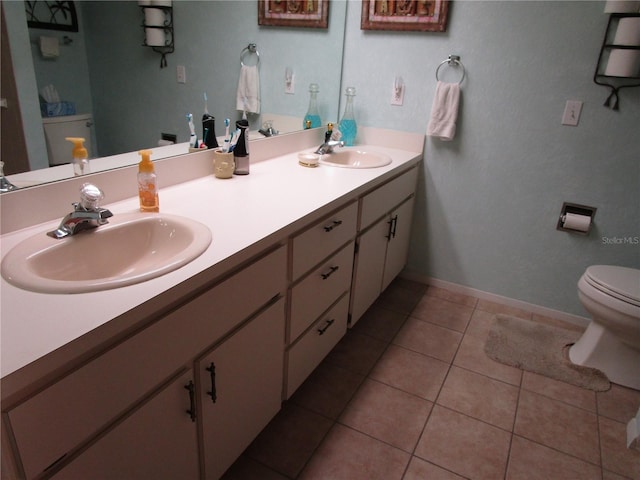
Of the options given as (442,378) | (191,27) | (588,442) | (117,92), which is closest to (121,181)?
(117,92)

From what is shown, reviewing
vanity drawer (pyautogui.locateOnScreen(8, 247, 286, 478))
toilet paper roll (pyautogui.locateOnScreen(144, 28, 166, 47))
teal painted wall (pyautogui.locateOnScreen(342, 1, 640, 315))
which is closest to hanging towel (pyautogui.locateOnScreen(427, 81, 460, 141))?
teal painted wall (pyautogui.locateOnScreen(342, 1, 640, 315))

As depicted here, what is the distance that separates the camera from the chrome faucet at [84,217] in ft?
3.61

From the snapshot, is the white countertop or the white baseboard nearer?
the white countertop

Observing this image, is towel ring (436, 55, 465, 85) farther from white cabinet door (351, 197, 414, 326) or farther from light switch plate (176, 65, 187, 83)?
light switch plate (176, 65, 187, 83)

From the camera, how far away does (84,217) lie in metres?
1.12

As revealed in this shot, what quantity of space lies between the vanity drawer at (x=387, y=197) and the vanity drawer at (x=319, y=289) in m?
0.17

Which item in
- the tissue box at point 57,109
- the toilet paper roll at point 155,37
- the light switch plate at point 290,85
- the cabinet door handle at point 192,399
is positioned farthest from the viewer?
the light switch plate at point 290,85

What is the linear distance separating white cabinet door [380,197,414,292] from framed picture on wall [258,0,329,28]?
1.06 metres

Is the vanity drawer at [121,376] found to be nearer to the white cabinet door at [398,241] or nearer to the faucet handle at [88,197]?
the faucet handle at [88,197]

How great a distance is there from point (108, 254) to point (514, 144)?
2.01 metres

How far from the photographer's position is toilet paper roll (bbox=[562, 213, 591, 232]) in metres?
2.25

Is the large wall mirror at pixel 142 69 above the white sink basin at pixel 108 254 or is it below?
above

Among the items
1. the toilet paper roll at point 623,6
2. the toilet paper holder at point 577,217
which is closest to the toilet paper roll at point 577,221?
the toilet paper holder at point 577,217

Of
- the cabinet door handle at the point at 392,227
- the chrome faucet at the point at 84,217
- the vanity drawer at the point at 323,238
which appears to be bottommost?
the cabinet door handle at the point at 392,227
